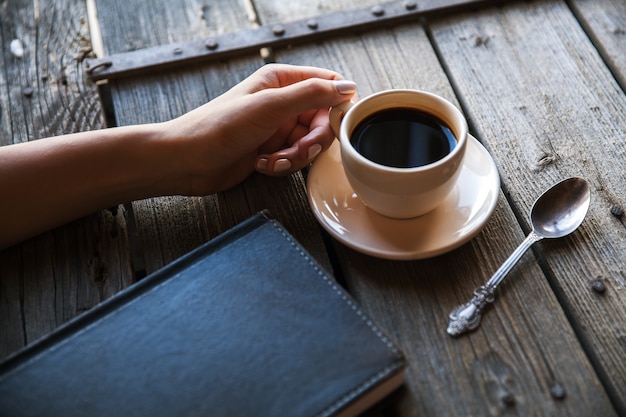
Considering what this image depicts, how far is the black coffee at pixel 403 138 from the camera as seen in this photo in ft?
2.80

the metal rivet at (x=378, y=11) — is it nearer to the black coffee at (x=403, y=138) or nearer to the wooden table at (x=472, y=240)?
the wooden table at (x=472, y=240)

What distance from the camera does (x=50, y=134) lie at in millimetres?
1080

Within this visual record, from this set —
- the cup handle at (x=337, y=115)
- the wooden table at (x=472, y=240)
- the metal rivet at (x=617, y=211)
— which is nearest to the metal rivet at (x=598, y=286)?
the wooden table at (x=472, y=240)

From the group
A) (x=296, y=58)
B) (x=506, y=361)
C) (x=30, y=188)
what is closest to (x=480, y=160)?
(x=506, y=361)

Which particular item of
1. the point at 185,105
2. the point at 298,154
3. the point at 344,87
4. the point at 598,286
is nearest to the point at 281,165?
the point at 298,154

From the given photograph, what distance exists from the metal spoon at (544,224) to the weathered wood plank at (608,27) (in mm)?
297

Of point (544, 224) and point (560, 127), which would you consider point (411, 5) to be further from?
point (544, 224)

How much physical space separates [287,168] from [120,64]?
45 centimetres

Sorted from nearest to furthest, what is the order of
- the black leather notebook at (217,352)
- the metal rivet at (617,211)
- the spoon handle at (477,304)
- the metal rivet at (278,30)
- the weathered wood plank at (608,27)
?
the black leather notebook at (217,352), the spoon handle at (477,304), the metal rivet at (617,211), the weathered wood plank at (608,27), the metal rivet at (278,30)

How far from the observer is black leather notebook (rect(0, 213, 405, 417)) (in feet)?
2.19

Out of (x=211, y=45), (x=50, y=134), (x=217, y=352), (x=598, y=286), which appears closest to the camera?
(x=217, y=352)

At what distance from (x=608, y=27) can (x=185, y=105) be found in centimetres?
82

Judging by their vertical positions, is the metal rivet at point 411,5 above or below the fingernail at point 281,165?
above

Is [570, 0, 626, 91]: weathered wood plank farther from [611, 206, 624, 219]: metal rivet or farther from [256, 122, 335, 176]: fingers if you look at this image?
[256, 122, 335, 176]: fingers
